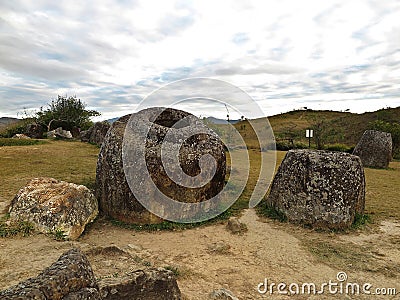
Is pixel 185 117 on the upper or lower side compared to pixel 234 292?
upper

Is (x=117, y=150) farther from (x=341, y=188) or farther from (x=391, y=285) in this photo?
(x=391, y=285)

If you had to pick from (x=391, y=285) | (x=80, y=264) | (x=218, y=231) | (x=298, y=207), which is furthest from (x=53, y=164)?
(x=391, y=285)

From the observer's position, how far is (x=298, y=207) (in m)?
6.93

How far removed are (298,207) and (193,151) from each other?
2503 millimetres

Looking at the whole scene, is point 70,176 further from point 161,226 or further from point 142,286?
point 142,286

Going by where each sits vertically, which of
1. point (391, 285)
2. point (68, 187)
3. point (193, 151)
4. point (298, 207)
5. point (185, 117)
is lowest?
point (391, 285)

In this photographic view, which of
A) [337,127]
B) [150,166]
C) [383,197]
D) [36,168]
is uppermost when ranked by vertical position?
[337,127]

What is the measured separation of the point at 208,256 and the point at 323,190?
2913mm

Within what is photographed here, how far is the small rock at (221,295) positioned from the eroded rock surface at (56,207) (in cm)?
294

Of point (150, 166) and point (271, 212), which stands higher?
point (150, 166)

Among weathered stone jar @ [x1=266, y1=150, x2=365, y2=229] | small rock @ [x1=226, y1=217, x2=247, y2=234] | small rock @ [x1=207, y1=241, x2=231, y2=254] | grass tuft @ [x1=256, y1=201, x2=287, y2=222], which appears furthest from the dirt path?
→ grass tuft @ [x1=256, y1=201, x2=287, y2=222]

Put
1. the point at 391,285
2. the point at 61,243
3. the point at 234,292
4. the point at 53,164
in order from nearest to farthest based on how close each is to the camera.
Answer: the point at 234,292 < the point at 391,285 < the point at 61,243 < the point at 53,164

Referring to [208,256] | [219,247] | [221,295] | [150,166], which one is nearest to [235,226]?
[219,247]

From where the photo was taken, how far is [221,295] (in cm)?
398
